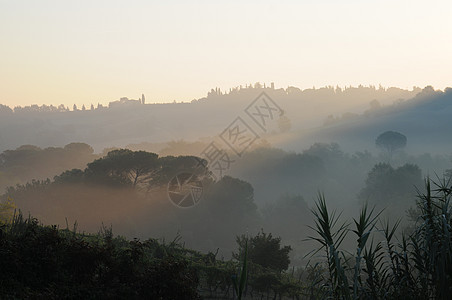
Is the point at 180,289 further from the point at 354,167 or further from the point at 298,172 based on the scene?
the point at 354,167

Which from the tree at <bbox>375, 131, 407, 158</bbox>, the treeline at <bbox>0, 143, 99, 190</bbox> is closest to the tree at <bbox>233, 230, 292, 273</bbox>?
the treeline at <bbox>0, 143, 99, 190</bbox>

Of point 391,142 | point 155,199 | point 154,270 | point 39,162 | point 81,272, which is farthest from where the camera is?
point 391,142

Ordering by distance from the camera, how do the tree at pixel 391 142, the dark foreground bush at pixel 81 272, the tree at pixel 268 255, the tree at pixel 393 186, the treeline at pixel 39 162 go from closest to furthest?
1. the dark foreground bush at pixel 81 272
2. the tree at pixel 268 255
3. the tree at pixel 393 186
4. the treeline at pixel 39 162
5. the tree at pixel 391 142

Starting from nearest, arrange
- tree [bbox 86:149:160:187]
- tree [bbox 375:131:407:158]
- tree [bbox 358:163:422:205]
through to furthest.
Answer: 1. tree [bbox 86:149:160:187]
2. tree [bbox 358:163:422:205]
3. tree [bbox 375:131:407:158]

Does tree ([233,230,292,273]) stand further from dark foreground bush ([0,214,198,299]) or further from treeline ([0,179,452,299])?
dark foreground bush ([0,214,198,299])

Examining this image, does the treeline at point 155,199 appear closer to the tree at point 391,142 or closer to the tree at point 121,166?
the tree at point 121,166

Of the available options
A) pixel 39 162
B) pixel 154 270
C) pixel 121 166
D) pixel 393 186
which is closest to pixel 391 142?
pixel 393 186

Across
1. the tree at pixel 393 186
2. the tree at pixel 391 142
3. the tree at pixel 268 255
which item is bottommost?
the tree at pixel 268 255

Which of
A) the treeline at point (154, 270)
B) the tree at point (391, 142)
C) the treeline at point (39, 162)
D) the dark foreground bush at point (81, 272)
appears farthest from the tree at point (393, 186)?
the dark foreground bush at point (81, 272)

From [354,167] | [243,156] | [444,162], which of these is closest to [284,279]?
[243,156]

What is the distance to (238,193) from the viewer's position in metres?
83.8

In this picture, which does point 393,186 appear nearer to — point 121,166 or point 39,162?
point 121,166

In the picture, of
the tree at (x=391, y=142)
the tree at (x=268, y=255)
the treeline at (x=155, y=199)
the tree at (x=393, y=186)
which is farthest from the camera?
the tree at (x=391, y=142)

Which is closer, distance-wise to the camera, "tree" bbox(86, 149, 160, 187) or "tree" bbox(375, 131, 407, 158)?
"tree" bbox(86, 149, 160, 187)
